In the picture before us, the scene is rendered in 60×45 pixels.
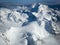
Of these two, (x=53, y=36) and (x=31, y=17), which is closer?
(x=53, y=36)

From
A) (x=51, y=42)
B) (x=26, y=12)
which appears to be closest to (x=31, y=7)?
(x=26, y=12)

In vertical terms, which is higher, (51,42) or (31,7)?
(31,7)

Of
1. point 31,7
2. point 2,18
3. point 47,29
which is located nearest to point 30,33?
point 47,29

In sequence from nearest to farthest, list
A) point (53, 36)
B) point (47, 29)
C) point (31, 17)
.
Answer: point (53, 36), point (47, 29), point (31, 17)

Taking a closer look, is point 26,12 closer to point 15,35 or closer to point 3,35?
point 15,35

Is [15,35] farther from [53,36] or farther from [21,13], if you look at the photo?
[21,13]

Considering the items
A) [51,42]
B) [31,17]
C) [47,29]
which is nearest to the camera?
[51,42]
